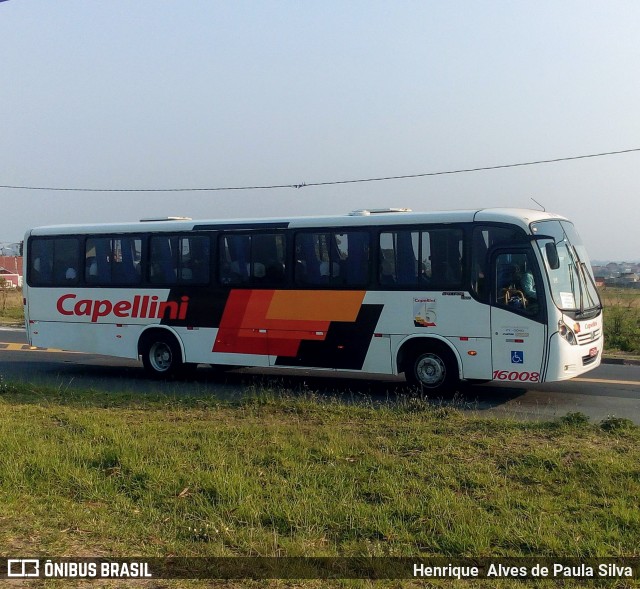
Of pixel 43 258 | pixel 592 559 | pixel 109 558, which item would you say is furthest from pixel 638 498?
pixel 43 258

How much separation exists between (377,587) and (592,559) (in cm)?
142

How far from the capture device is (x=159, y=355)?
594 inches

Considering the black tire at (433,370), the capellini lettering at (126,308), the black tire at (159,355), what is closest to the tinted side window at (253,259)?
the capellini lettering at (126,308)

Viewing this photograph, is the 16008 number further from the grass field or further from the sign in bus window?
the grass field

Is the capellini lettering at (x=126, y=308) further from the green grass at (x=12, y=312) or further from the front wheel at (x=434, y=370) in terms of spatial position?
the green grass at (x=12, y=312)

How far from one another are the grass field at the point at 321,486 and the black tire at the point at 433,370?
2.49m

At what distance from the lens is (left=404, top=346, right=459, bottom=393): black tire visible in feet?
40.5

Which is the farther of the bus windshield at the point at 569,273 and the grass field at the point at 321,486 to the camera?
the bus windshield at the point at 569,273

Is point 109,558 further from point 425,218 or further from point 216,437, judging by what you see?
point 425,218

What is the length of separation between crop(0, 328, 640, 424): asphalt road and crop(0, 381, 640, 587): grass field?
229 cm

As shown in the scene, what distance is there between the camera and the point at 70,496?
652cm

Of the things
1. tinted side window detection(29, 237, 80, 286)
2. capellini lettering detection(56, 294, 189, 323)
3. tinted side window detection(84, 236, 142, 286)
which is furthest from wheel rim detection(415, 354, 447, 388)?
tinted side window detection(29, 237, 80, 286)

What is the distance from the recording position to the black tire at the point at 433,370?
12.3m

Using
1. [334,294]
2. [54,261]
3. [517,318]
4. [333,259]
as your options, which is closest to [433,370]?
[517,318]
